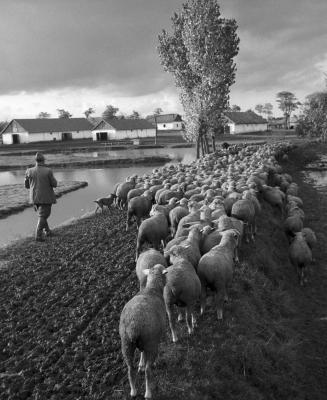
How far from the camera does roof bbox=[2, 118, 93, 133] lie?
9238cm

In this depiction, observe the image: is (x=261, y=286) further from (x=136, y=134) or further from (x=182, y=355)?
(x=136, y=134)

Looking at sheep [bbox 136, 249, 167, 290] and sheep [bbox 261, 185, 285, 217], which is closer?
sheep [bbox 136, 249, 167, 290]

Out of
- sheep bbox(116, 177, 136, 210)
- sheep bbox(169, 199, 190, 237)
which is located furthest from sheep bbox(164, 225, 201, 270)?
sheep bbox(116, 177, 136, 210)

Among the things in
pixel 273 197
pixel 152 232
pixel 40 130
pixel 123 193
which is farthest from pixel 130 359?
pixel 40 130

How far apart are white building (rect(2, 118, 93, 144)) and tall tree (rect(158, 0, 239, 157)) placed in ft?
198

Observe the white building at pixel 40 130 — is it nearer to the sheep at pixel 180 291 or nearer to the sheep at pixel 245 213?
the sheep at pixel 245 213

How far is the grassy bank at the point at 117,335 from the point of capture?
6051 millimetres

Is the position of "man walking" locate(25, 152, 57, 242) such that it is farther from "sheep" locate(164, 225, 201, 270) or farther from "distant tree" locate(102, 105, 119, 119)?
"distant tree" locate(102, 105, 119, 119)

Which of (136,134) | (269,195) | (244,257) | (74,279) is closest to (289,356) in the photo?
(244,257)

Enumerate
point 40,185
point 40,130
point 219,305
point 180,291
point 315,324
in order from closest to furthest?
point 180,291 → point 219,305 → point 315,324 → point 40,185 → point 40,130

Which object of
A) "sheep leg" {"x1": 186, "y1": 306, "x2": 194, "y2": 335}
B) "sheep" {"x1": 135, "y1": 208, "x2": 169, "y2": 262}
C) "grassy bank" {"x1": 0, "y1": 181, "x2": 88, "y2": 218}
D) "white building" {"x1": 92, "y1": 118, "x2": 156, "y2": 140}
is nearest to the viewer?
"sheep leg" {"x1": 186, "y1": 306, "x2": 194, "y2": 335}

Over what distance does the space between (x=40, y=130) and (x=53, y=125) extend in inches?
161

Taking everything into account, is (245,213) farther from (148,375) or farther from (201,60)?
(201,60)

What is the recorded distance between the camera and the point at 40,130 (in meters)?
92.6
